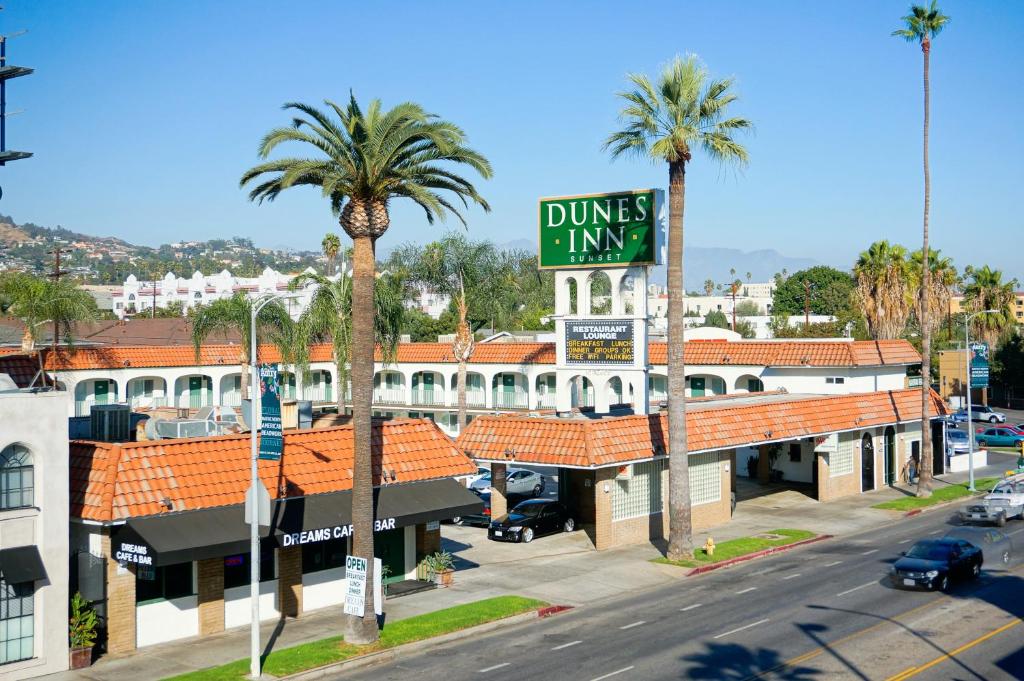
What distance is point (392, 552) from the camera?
105ft

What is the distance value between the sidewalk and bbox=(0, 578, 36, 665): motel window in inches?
36.6

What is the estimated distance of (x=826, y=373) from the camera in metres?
57.0

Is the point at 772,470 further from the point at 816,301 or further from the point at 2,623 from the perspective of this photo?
the point at 816,301

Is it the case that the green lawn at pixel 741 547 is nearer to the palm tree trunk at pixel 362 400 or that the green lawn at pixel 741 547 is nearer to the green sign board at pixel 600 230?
the green sign board at pixel 600 230

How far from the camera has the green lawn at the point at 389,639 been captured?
23.4 m

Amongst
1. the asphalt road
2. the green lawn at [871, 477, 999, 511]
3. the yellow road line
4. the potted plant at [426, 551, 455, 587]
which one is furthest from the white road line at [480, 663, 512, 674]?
the green lawn at [871, 477, 999, 511]

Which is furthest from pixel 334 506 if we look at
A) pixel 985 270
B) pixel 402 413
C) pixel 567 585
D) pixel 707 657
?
pixel 985 270

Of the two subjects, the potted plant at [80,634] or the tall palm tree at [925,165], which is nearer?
the potted plant at [80,634]

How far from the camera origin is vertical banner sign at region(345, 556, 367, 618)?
25.3 meters

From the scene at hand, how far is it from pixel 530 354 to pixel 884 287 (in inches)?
928

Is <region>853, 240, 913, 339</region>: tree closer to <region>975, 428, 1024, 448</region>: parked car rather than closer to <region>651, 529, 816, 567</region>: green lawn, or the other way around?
<region>975, 428, 1024, 448</region>: parked car

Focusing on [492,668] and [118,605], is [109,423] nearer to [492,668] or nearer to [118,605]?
[118,605]

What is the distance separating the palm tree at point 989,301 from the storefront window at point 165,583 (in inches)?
3145

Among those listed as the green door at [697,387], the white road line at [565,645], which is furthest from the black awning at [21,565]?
the green door at [697,387]
